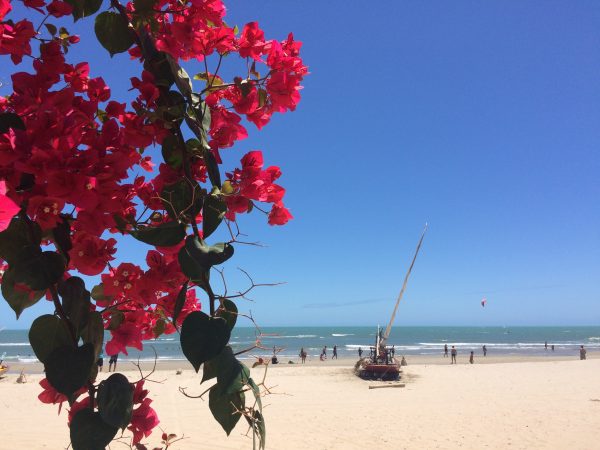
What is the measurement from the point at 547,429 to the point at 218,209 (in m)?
10.0

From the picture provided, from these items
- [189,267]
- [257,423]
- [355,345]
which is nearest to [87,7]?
[189,267]

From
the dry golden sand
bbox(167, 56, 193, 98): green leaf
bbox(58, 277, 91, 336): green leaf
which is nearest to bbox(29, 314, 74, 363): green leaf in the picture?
bbox(58, 277, 91, 336): green leaf

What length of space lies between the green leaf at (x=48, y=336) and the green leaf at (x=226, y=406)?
8.2 inches

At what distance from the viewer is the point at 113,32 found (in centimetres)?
74

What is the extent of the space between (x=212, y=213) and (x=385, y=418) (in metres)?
9.95

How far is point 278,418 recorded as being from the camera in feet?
31.4

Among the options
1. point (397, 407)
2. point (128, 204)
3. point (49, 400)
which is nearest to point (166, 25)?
point (128, 204)

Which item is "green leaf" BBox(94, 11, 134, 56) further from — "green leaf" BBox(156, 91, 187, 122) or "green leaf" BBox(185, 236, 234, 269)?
"green leaf" BBox(185, 236, 234, 269)

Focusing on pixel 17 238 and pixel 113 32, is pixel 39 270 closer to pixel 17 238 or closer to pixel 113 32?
pixel 17 238

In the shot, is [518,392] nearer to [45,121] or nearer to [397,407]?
[397,407]

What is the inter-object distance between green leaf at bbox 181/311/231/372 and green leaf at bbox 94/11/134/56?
1.38 ft

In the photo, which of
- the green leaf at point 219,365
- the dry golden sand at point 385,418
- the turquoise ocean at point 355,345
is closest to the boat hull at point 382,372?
the dry golden sand at point 385,418

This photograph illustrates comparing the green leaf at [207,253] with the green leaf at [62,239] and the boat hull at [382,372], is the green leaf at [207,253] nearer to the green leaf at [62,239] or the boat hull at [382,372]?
the green leaf at [62,239]

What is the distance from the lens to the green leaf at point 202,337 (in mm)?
593
